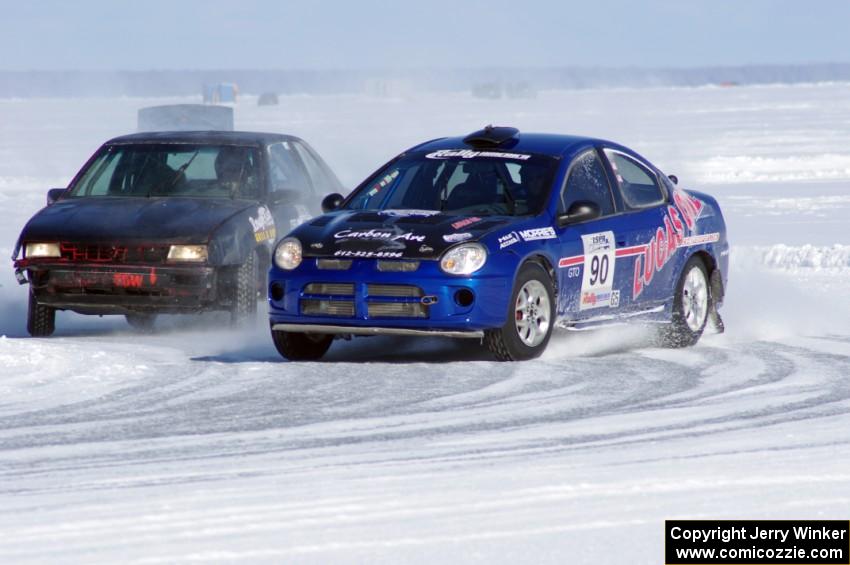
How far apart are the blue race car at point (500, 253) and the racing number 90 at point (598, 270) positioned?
0.6 inches

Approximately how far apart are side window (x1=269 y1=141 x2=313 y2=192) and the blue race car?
2.15 m

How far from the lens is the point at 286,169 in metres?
13.4

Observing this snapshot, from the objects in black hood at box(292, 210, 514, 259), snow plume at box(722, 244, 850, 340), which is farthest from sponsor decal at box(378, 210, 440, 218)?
snow plume at box(722, 244, 850, 340)

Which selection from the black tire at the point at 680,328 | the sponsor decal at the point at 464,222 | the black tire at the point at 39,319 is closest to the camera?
the sponsor decal at the point at 464,222

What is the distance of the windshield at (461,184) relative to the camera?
34.9 feet

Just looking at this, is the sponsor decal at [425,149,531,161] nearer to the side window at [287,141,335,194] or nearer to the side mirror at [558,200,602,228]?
the side mirror at [558,200,602,228]

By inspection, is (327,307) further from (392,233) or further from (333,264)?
(392,233)

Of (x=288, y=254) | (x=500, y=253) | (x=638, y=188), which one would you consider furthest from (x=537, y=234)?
(x=638, y=188)

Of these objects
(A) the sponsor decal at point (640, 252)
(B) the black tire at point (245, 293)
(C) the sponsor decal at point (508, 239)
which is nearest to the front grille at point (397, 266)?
(C) the sponsor decal at point (508, 239)

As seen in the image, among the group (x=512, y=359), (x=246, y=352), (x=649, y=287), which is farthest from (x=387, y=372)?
(x=649, y=287)

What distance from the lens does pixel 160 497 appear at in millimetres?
6215

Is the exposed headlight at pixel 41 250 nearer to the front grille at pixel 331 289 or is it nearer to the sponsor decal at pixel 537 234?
the front grille at pixel 331 289

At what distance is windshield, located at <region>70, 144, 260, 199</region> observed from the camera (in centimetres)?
1284

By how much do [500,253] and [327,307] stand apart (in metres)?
1.11
